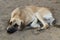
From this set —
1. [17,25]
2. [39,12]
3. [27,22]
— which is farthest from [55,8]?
[17,25]

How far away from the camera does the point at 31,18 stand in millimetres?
2916

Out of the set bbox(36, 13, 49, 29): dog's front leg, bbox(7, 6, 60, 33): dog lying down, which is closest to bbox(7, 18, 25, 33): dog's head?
bbox(7, 6, 60, 33): dog lying down

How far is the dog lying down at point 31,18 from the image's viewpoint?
2.76 metres

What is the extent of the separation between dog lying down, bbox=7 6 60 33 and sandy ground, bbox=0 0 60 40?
11 centimetres

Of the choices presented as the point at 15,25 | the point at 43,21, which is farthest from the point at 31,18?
the point at 15,25

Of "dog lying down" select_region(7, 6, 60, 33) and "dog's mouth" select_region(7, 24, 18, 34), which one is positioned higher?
"dog lying down" select_region(7, 6, 60, 33)

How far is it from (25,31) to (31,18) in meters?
0.31

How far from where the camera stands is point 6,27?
2760 mm

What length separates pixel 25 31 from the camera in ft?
8.80

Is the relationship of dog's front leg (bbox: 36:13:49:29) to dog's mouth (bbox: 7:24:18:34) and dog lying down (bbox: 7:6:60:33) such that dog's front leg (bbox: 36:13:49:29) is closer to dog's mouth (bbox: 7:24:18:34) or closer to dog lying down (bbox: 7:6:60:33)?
dog lying down (bbox: 7:6:60:33)

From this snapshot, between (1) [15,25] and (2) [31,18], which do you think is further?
(2) [31,18]

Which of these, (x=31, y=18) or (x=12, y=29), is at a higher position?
(x=31, y=18)

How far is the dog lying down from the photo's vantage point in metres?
2.76

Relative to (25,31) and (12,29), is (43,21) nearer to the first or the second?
(25,31)
